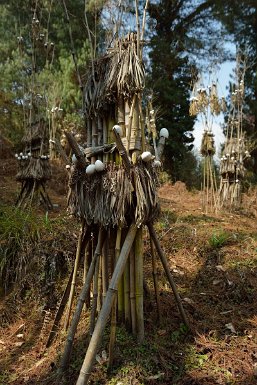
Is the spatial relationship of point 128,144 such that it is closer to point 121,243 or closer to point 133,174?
point 133,174

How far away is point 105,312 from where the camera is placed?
2395 millimetres

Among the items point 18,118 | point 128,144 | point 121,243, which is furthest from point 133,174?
point 18,118

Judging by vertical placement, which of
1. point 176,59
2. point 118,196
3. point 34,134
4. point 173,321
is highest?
point 176,59

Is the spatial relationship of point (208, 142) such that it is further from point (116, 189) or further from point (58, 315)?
point (58, 315)

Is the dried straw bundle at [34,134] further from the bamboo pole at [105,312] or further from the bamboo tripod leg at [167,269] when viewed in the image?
the bamboo pole at [105,312]

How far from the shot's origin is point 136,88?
267 cm

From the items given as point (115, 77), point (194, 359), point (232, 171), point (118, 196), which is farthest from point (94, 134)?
point (232, 171)

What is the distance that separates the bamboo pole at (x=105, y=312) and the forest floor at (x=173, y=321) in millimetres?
274

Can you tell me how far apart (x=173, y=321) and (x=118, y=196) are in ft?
3.93

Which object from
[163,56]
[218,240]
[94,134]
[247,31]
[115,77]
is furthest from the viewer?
[247,31]

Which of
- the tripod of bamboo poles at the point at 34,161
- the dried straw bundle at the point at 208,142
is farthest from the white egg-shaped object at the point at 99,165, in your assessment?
the dried straw bundle at the point at 208,142

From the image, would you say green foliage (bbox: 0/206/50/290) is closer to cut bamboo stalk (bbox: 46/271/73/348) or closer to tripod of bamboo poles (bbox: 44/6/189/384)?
cut bamboo stalk (bbox: 46/271/73/348)

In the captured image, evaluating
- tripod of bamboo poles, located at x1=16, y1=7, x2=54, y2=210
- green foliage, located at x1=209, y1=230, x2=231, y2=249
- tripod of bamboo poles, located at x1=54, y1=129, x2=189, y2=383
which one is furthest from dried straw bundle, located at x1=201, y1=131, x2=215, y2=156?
tripod of bamboo poles, located at x1=54, y1=129, x2=189, y2=383

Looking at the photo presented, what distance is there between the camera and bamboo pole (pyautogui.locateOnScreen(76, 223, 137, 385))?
2.28 m
